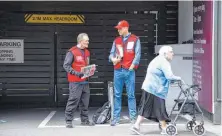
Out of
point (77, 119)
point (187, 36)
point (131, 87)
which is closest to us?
point (131, 87)

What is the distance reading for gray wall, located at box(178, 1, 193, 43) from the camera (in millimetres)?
11938

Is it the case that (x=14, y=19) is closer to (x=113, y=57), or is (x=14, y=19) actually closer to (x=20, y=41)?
(x=20, y=41)

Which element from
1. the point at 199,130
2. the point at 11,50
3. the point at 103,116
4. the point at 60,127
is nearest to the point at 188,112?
the point at 199,130

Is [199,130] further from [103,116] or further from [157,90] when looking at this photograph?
[103,116]

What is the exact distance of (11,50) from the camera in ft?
40.5

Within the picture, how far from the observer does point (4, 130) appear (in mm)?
9352

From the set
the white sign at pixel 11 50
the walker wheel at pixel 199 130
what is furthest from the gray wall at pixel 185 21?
the white sign at pixel 11 50

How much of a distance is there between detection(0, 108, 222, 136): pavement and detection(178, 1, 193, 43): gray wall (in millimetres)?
2686

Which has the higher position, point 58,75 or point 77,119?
point 58,75

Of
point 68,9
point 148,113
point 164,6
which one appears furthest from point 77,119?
point 164,6

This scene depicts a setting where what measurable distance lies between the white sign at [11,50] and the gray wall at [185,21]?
418 centimetres

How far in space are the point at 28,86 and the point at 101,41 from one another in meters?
2.24

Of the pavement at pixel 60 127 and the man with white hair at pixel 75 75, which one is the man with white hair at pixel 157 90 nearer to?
the pavement at pixel 60 127

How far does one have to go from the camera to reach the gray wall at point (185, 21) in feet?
39.2
